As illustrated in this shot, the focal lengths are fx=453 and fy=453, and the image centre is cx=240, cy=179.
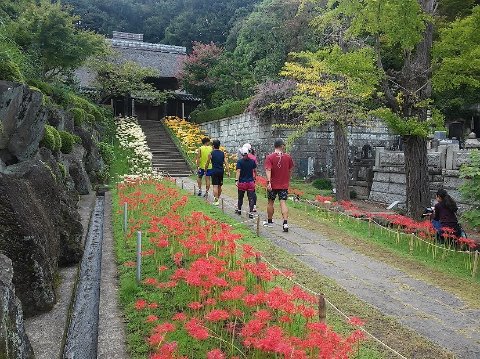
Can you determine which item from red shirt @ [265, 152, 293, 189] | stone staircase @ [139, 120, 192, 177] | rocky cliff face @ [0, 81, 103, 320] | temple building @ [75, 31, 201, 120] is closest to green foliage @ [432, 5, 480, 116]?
red shirt @ [265, 152, 293, 189]

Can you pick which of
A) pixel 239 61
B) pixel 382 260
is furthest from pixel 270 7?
pixel 382 260

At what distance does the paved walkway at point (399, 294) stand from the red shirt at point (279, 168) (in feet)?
3.65

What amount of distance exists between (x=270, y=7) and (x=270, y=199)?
23.5m

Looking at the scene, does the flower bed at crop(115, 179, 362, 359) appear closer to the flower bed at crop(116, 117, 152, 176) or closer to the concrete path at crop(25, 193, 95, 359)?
the concrete path at crop(25, 193, 95, 359)

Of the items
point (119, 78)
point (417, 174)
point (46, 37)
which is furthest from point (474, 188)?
point (119, 78)

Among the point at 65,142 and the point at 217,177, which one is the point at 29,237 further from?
the point at 65,142

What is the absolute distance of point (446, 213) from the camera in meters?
9.27

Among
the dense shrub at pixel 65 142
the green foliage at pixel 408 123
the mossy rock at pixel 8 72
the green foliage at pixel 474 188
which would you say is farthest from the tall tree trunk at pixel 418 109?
the dense shrub at pixel 65 142

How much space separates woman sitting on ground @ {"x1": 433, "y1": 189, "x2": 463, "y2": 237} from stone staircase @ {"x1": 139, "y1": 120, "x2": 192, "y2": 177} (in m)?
15.7

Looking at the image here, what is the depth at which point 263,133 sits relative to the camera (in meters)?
24.2

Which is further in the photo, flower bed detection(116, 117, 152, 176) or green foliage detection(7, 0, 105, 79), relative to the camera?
flower bed detection(116, 117, 152, 176)

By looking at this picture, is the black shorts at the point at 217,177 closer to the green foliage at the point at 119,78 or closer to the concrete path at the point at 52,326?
the concrete path at the point at 52,326

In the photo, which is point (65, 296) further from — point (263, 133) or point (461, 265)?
point (263, 133)

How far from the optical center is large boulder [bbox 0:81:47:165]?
7082mm
